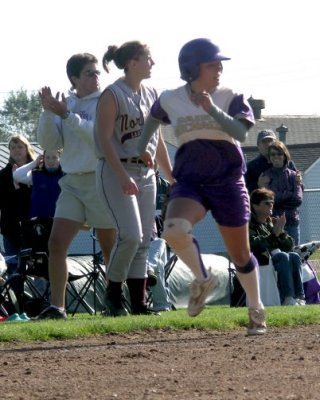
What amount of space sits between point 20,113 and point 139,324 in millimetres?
131648

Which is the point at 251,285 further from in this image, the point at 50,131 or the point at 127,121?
the point at 50,131

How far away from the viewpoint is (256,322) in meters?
8.76

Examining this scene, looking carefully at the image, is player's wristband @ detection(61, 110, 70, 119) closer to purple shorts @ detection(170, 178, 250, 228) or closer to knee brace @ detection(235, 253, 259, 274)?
purple shorts @ detection(170, 178, 250, 228)

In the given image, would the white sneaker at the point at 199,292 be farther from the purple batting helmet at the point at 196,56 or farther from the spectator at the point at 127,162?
the purple batting helmet at the point at 196,56

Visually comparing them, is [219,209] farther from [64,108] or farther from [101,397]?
[101,397]

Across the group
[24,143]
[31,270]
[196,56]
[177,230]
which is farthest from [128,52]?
[24,143]

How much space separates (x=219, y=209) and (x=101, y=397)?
2.86 metres

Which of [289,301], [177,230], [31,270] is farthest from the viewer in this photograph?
[289,301]

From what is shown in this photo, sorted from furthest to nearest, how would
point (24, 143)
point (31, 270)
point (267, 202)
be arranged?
point (24, 143) < point (267, 202) < point (31, 270)

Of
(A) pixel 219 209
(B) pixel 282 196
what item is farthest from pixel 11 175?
(A) pixel 219 209

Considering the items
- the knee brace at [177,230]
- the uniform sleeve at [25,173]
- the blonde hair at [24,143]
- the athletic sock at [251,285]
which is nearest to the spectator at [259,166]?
the blonde hair at [24,143]


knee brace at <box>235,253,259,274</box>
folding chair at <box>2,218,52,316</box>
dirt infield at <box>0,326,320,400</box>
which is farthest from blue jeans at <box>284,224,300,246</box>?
knee brace at <box>235,253,259,274</box>

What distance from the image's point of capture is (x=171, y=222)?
8484 millimetres

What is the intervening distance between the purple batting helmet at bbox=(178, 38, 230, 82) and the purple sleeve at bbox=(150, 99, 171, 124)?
0.30 m
